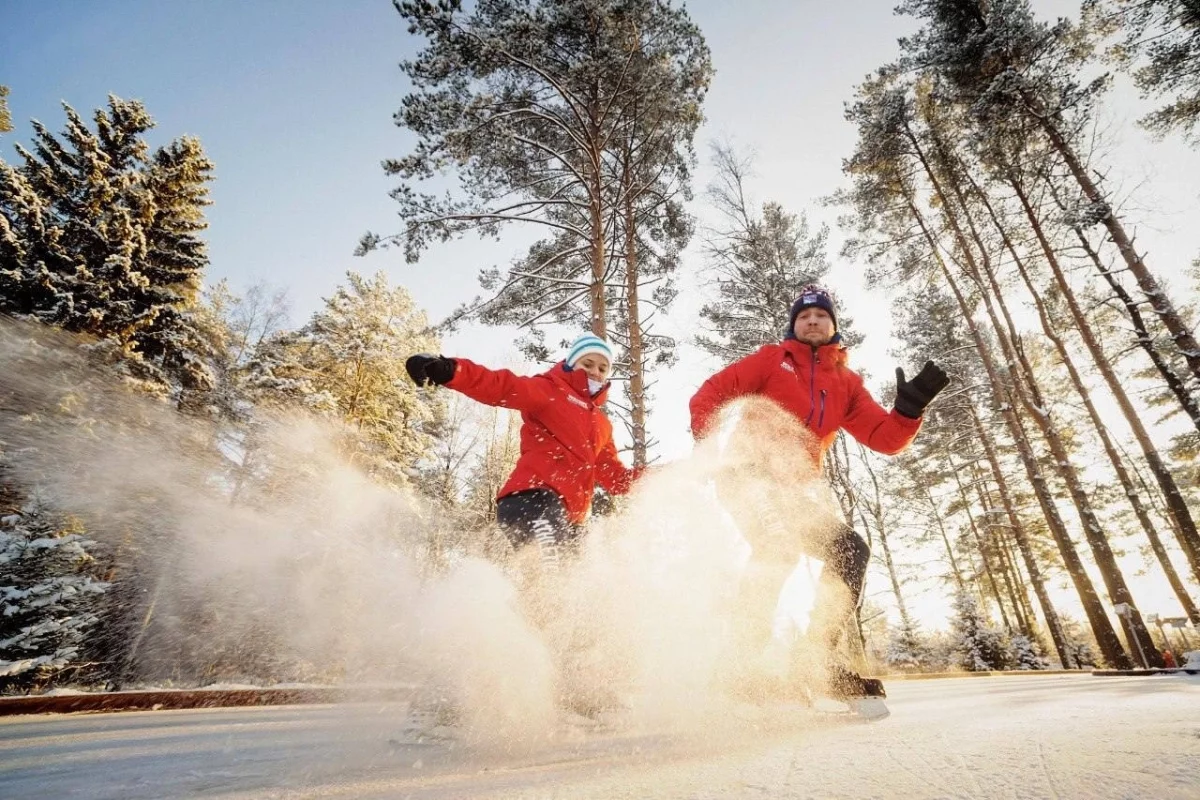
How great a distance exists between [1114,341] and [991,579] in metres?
14.7

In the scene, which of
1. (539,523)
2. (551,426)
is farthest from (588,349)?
(539,523)

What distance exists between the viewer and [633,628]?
2.98 m

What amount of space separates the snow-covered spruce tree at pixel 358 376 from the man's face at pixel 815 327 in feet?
40.0

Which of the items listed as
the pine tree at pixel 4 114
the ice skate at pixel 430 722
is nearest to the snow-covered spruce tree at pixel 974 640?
the ice skate at pixel 430 722

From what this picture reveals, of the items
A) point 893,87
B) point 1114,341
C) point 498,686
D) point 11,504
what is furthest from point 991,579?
point 11,504

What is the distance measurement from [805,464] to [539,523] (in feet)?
5.08

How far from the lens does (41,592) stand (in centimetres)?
805

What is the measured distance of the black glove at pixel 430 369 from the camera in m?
3.07

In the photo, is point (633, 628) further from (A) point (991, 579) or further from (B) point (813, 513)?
(A) point (991, 579)

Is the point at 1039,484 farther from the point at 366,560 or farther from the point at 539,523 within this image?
the point at 366,560

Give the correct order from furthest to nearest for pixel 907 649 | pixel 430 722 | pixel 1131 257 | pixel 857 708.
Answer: pixel 907 649
pixel 1131 257
pixel 857 708
pixel 430 722

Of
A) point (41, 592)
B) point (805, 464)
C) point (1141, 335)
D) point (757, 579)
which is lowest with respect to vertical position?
point (757, 579)

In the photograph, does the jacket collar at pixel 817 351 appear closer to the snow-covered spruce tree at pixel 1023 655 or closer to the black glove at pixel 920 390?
the black glove at pixel 920 390

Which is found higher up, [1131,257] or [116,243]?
[116,243]
